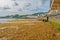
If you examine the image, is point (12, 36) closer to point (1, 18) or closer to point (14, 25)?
point (14, 25)

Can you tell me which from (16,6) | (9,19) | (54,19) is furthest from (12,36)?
(54,19)

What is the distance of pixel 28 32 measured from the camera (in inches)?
105

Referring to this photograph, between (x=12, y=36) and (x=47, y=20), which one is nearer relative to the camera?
(x=12, y=36)

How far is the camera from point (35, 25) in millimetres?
2818

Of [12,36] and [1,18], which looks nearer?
[12,36]

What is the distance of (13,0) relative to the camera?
292cm

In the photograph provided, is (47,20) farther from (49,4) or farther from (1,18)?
(1,18)

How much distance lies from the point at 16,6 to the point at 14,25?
0.39 m

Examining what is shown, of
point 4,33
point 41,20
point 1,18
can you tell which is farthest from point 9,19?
point 41,20

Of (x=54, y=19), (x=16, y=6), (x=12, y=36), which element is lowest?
(x=12, y=36)

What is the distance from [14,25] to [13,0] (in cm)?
50

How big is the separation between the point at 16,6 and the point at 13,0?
131 millimetres

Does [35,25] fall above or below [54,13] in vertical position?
below

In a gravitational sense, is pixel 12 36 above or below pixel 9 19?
A: below
